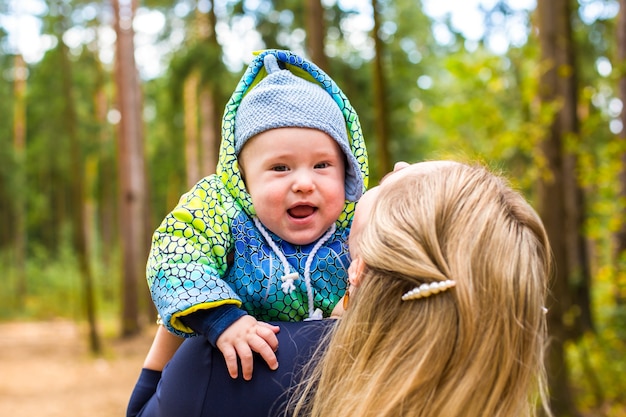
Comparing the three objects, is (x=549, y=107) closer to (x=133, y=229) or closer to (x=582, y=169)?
(x=582, y=169)

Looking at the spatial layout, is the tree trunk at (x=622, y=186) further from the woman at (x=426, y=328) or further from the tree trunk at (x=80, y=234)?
the tree trunk at (x=80, y=234)

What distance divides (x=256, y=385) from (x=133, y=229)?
1553 cm

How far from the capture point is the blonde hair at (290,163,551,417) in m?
1.37

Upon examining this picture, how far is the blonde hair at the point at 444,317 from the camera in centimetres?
137

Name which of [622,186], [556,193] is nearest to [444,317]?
[556,193]

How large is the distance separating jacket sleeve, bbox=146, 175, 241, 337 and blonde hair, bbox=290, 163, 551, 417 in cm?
32

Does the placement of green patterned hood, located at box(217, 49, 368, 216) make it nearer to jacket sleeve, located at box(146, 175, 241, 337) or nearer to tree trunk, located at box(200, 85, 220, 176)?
jacket sleeve, located at box(146, 175, 241, 337)

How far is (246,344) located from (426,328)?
40cm

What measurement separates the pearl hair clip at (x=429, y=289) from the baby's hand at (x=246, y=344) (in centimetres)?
34

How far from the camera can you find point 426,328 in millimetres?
1381

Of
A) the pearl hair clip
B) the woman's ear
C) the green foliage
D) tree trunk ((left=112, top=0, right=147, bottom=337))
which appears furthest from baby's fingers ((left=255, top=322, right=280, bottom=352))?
the green foliage

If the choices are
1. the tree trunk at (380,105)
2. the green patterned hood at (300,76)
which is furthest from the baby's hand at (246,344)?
the tree trunk at (380,105)

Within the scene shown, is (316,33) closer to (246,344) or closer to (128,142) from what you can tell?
(246,344)

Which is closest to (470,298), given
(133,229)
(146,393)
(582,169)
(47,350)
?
(146,393)
